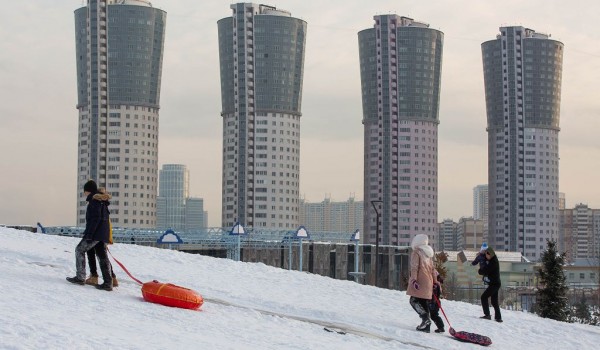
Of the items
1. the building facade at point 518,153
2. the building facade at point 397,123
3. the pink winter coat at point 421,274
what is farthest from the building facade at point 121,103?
the pink winter coat at point 421,274

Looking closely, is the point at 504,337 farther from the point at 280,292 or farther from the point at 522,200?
the point at 522,200

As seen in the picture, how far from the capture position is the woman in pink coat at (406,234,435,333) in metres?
15.4

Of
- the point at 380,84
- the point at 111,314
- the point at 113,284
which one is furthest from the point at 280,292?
the point at 380,84

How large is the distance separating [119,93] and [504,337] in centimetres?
17353

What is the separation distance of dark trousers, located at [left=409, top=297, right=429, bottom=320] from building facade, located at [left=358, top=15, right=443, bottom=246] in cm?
16874

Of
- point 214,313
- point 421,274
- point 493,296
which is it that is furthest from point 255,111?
point 214,313

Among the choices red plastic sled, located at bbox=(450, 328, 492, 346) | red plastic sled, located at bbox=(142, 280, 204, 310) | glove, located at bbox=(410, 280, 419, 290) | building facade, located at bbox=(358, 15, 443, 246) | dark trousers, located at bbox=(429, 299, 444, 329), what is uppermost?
building facade, located at bbox=(358, 15, 443, 246)

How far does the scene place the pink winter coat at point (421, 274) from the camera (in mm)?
15375

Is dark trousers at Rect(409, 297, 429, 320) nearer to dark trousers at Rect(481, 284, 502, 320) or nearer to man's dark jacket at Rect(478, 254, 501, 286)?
dark trousers at Rect(481, 284, 502, 320)

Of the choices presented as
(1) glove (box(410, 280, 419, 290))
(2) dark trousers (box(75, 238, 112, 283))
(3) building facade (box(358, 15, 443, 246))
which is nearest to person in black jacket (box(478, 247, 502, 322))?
(1) glove (box(410, 280, 419, 290))

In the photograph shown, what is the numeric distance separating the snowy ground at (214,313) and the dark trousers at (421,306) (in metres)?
0.33

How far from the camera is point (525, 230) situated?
194500mm

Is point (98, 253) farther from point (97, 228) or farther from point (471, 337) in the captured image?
point (471, 337)

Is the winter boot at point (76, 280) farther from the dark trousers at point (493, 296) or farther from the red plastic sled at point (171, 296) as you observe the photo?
the dark trousers at point (493, 296)
